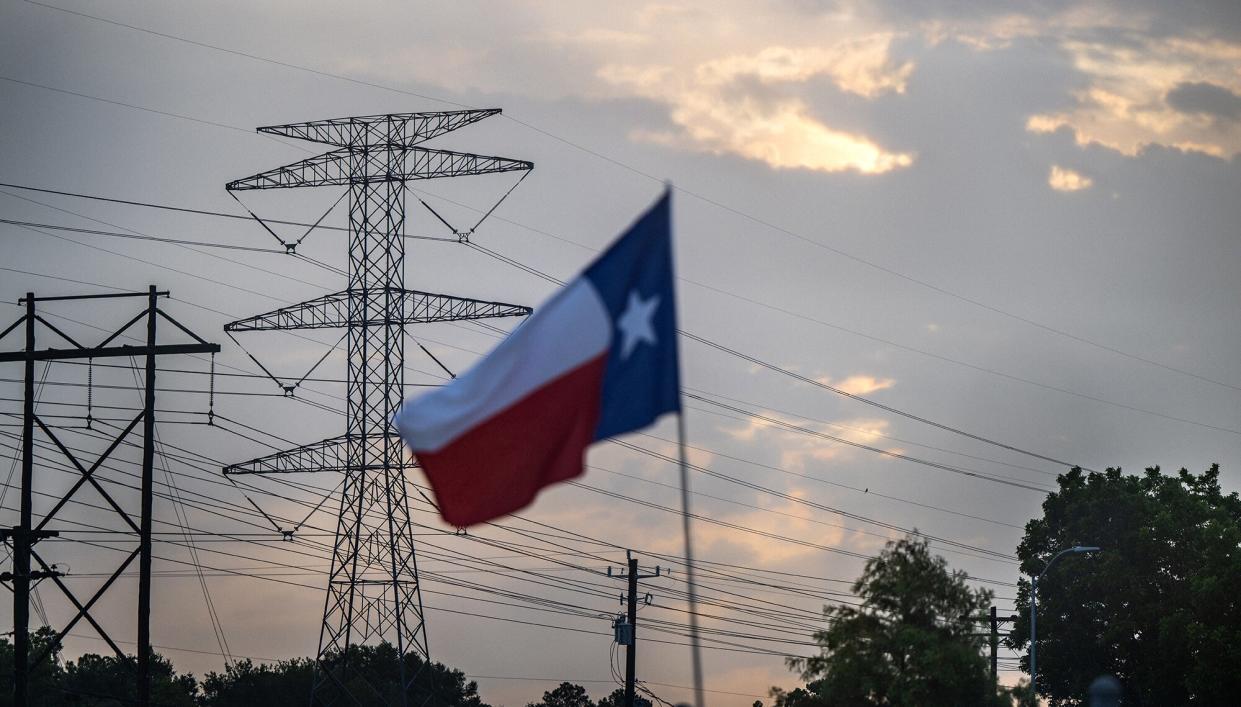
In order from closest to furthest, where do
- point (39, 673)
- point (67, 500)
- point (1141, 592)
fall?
1. point (67, 500)
2. point (1141, 592)
3. point (39, 673)

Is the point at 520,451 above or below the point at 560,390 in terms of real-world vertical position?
below

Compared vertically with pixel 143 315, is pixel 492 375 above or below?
below

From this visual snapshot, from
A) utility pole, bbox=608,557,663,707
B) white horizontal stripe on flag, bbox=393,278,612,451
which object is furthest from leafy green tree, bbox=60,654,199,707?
white horizontal stripe on flag, bbox=393,278,612,451

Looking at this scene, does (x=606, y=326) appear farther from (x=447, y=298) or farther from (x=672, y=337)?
(x=447, y=298)

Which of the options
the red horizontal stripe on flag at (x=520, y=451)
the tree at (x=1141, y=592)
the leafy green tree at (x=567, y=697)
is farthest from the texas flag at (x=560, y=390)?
the leafy green tree at (x=567, y=697)

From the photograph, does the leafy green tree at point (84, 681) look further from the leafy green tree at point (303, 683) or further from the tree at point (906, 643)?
the tree at point (906, 643)

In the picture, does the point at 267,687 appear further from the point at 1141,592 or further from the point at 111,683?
the point at 1141,592

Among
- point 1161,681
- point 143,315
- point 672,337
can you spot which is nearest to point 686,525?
point 672,337

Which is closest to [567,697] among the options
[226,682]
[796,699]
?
[226,682]
